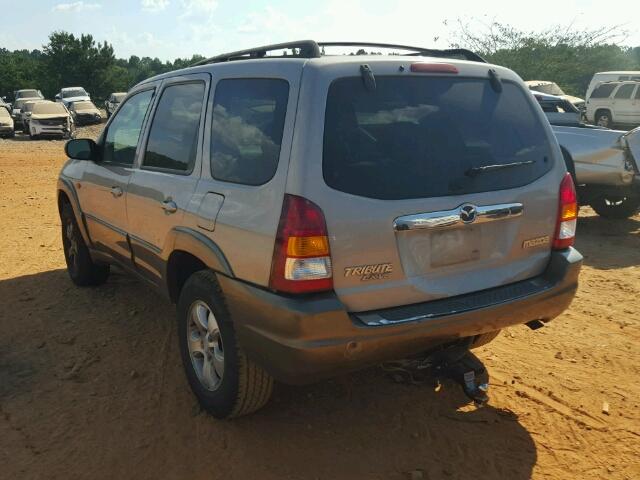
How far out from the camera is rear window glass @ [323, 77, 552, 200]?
8.18 feet

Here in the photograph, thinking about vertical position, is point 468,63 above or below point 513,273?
above

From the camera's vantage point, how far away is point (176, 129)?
11.3 ft

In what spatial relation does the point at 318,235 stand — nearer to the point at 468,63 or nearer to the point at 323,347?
the point at 323,347

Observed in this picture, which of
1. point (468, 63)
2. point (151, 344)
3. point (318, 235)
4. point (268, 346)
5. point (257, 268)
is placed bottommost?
point (151, 344)

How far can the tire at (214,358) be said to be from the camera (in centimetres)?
281

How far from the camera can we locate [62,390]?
3.47 metres

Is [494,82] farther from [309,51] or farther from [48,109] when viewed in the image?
[48,109]

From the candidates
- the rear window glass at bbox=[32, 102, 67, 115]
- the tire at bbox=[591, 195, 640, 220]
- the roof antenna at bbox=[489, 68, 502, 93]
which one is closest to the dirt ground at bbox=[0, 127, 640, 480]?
the roof antenna at bbox=[489, 68, 502, 93]

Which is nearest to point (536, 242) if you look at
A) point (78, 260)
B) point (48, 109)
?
point (78, 260)

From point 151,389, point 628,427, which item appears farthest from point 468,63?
point 151,389

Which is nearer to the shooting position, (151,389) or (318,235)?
(318,235)

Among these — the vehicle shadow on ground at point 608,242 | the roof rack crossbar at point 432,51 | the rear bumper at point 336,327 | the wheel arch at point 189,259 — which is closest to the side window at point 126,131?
the wheel arch at point 189,259

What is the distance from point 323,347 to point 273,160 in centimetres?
84

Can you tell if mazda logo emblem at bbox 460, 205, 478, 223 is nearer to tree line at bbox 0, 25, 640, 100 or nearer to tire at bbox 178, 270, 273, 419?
tire at bbox 178, 270, 273, 419
